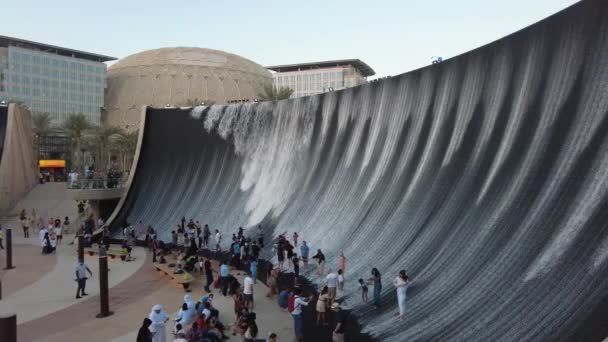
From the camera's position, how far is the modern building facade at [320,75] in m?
101

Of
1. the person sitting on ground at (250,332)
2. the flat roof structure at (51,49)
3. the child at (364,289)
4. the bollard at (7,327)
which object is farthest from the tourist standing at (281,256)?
the flat roof structure at (51,49)

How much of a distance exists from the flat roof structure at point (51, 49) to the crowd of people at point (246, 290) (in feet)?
257

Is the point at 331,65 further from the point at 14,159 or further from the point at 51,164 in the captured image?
the point at 14,159

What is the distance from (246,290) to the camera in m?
12.6

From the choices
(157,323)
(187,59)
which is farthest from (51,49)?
(157,323)

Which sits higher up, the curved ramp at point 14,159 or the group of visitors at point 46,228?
the curved ramp at point 14,159

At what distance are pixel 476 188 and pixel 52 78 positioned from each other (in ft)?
304

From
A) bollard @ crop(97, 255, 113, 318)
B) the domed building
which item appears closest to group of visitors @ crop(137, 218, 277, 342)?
bollard @ crop(97, 255, 113, 318)

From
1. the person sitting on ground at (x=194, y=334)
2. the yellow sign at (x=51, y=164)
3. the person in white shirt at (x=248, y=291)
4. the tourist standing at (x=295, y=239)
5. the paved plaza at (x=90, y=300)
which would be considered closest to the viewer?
the person sitting on ground at (x=194, y=334)

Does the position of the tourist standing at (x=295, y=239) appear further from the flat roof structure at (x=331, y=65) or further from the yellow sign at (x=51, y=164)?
the flat roof structure at (x=331, y=65)

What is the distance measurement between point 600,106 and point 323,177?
11013 millimetres

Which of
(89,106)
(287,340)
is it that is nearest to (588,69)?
(287,340)

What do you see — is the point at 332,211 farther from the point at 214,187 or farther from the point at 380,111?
the point at 214,187

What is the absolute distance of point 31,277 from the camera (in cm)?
1788
